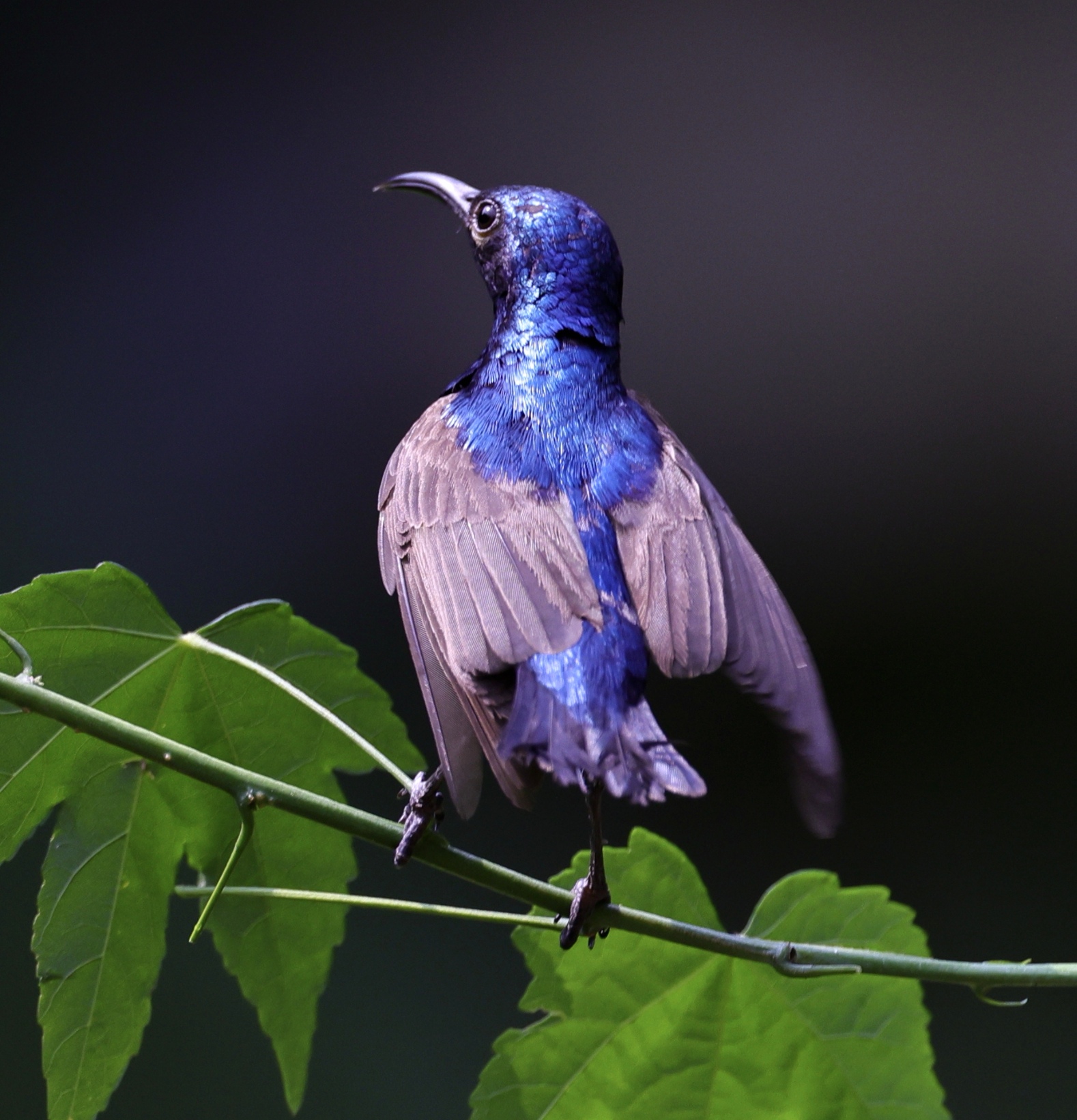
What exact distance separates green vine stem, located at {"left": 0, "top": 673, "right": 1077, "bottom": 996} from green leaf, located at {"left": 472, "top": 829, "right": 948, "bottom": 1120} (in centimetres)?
20

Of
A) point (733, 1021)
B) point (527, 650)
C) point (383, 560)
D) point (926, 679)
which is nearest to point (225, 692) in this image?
point (383, 560)

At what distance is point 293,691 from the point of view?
1.05 m

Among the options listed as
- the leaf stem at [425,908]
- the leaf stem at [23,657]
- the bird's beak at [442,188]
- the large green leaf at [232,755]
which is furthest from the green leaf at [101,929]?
the bird's beak at [442,188]

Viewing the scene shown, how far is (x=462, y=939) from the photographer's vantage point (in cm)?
263

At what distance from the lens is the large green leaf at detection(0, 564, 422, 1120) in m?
1.08

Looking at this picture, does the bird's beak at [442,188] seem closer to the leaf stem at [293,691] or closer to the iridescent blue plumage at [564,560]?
the iridescent blue plumage at [564,560]

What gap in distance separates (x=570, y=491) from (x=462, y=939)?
169 centimetres

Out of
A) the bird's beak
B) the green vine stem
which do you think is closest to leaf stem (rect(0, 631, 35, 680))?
the green vine stem

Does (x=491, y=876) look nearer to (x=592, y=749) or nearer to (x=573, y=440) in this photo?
(x=592, y=749)

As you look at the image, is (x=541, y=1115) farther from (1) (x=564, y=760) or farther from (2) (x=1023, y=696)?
(2) (x=1023, y=696)

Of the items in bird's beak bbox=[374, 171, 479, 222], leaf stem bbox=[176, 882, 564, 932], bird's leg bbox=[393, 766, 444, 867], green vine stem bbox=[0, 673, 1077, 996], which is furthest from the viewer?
bird's beak bbox=[374, 171, 479, 222]

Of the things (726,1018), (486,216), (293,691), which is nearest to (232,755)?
(293,691)

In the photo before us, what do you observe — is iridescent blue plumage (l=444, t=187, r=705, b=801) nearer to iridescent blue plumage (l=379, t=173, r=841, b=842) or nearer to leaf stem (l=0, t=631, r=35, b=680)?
iridescent blue plumage (l=379, t=173, r=841, b=842)

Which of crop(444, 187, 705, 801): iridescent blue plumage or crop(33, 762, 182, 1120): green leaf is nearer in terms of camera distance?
crop(444, 187, 705, 801): iridescent blue plumage
